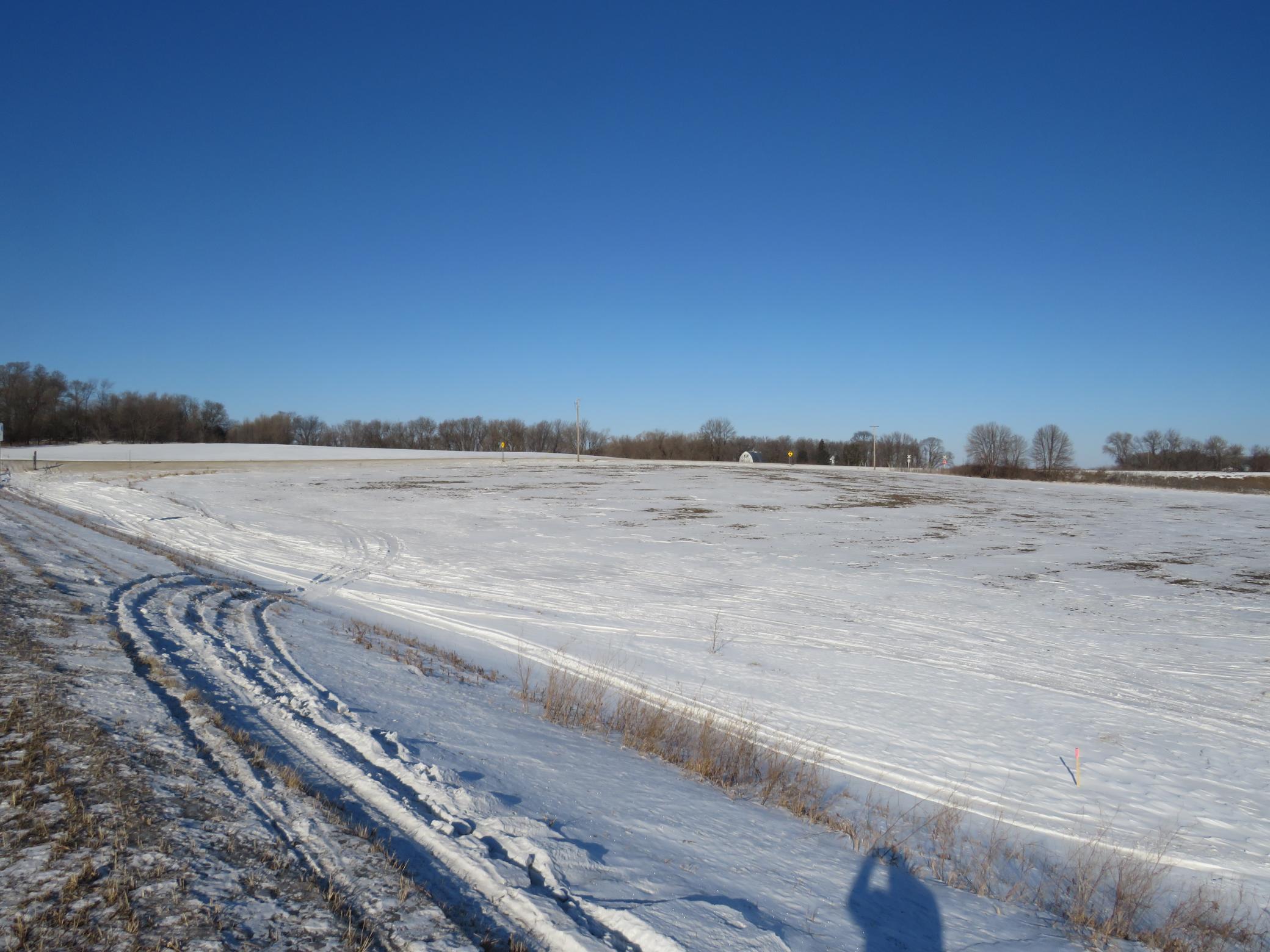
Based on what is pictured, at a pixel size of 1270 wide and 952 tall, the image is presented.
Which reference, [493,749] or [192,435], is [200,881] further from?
[192,435]

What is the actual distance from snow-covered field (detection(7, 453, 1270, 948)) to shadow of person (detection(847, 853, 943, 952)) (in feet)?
0.38

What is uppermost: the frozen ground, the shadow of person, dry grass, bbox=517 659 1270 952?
the frozen ground

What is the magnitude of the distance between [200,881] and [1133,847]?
780cm

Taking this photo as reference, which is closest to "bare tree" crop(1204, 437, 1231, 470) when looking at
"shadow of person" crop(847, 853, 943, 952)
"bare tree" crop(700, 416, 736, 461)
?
"bare tree" crop(700, 416, 736, 461)

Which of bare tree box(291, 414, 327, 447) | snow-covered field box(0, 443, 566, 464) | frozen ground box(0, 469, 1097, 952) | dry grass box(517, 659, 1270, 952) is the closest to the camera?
frozen ground box(0, 469, 1097, 952)

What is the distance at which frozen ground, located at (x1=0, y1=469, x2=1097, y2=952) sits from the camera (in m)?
3.53

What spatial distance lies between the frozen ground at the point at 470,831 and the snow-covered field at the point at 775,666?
0.04m

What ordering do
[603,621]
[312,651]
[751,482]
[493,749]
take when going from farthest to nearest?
[751,482]
[603,621]
[312,651]
[493,749]

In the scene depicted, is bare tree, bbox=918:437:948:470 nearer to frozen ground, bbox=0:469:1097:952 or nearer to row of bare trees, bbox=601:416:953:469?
row of bare trees, bbox=601:416:953:469

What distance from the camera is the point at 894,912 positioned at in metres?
4.52

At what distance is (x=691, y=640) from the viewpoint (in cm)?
1283

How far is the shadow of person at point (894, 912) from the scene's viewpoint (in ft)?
13.5

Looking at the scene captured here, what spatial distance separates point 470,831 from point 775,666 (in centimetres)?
787

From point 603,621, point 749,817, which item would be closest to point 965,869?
point 749,817
